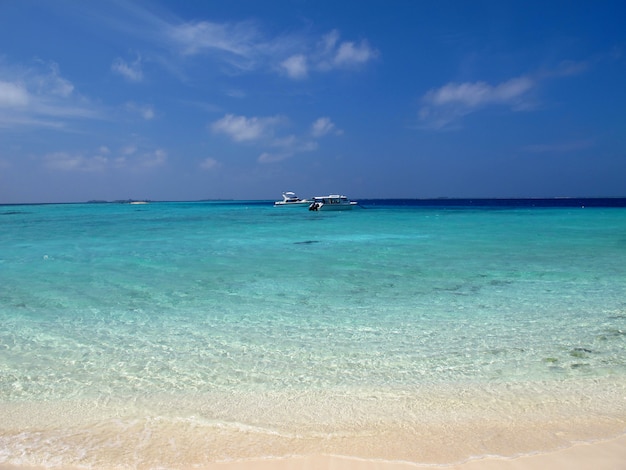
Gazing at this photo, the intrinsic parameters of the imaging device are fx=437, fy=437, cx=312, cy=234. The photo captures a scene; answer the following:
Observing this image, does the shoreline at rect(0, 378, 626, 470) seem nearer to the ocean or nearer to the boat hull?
the ocean

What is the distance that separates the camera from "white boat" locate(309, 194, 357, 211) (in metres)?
59.2

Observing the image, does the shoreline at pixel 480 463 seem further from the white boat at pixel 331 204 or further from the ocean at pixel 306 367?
the white boat at pixel 331 204

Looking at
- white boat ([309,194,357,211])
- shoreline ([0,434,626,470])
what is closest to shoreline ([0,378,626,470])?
shoreline ([0,434,626,470])

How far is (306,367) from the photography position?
16.5 feet

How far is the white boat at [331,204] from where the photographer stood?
5922 cm

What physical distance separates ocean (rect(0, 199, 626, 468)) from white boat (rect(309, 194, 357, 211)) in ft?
159

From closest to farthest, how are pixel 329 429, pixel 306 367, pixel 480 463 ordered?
1. pixel 480 463
2. pixel 329 429
3. pixel 306 367

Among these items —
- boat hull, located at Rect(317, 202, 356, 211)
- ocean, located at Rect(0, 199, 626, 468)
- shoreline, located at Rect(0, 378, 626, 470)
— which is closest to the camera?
shoreline, located at Rect(0, 378, 626, 470)

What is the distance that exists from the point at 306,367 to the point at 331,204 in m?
55.8

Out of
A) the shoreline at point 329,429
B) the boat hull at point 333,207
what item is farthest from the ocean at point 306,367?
the boat hull at point 333,207

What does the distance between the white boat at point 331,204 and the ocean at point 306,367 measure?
159ft

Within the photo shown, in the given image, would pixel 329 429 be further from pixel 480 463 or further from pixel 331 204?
pixel 331 204

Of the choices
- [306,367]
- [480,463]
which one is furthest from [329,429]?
[306,367]

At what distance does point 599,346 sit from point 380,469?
3.98 metres
